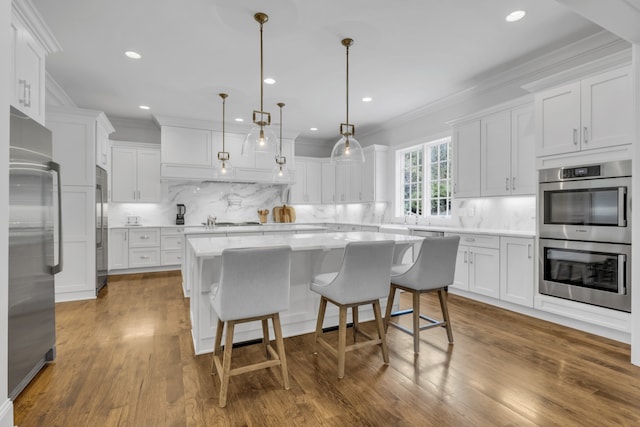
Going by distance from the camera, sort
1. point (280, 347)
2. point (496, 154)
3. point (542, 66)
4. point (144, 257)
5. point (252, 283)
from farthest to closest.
Answer: point (144, 257) → point (496, 154) → point (542, 66) → point (280, 347) → point (252, 283)

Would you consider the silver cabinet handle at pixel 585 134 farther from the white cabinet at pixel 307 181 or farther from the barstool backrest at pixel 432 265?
the white cabinet at pixel 307 181

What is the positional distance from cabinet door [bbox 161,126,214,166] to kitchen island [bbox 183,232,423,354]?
11.6 feet

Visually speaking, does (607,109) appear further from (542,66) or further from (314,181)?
(314,181)

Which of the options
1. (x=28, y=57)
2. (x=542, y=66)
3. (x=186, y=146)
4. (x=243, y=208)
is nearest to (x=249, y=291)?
(x=28, y=57)

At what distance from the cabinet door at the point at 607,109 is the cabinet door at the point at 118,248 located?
6472 millimetres

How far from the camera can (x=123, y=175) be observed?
591cm

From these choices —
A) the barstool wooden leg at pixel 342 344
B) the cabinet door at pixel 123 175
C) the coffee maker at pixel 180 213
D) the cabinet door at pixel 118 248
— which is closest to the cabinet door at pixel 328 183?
the coffee maker at pixel 180 213

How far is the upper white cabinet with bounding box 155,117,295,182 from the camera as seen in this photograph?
5.90 metres

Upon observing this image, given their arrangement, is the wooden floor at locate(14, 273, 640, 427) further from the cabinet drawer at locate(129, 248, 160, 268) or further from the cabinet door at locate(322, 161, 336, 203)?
the cabinet door at locate(322, 161, 336, 203)

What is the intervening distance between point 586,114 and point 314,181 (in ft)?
17.3

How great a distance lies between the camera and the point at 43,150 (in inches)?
88.0

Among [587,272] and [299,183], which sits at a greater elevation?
[299,183]

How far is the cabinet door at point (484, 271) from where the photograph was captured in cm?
374

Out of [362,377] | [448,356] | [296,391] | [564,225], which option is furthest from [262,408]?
[564,225]
